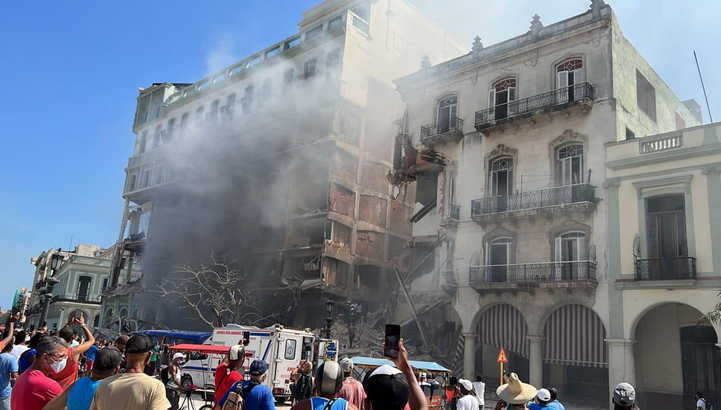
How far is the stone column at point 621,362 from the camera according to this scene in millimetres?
18969

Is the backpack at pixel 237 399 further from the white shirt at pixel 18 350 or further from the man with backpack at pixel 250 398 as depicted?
the white shirt at pixel 18 350

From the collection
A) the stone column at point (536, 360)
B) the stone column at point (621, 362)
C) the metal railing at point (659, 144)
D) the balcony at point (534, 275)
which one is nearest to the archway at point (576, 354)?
the stone column at point (536, 360)

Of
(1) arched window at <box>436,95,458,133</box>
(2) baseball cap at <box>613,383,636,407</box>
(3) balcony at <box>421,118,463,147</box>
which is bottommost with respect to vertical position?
(2) baseball cap at <box>613,383,636,407</box>

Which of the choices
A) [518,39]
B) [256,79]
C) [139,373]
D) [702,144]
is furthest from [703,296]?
[256,79]

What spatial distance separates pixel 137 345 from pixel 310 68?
33559 millimetres

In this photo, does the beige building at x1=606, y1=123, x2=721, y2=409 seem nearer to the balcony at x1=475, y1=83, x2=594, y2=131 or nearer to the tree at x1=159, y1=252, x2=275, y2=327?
the balcony at x1=475, y1=83, x2=594, y2=131

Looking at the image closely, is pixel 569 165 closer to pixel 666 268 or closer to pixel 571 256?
pixel 571 256

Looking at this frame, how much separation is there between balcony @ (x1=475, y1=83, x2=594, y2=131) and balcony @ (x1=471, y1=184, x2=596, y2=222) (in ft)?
10.7

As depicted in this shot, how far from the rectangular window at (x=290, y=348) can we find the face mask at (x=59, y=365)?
44.2 ft

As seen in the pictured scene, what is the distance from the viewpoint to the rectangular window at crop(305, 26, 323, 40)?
36.9 metres

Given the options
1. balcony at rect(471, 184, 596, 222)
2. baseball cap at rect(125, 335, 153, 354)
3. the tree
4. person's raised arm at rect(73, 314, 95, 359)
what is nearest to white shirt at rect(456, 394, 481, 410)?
person's raised arm at rect(73, 314, 95, 359)

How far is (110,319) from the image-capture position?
4712 cm

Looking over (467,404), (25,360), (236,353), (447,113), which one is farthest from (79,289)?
(236,353)

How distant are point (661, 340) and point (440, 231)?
971cm
